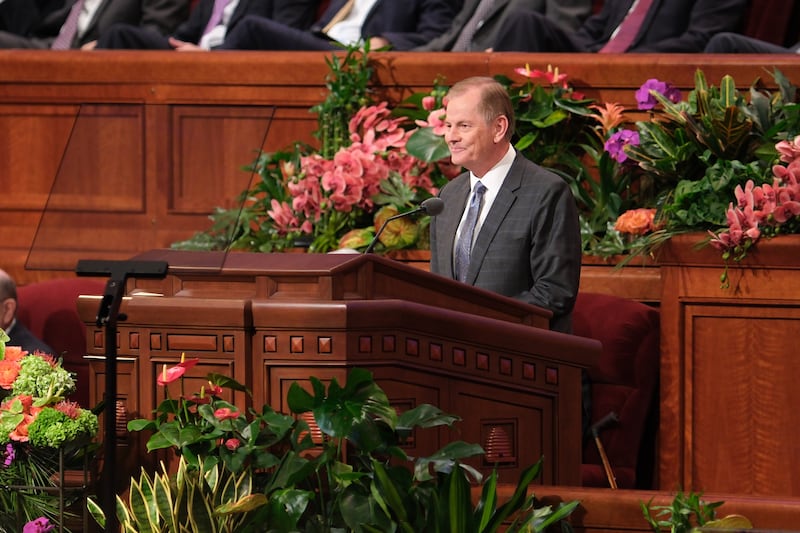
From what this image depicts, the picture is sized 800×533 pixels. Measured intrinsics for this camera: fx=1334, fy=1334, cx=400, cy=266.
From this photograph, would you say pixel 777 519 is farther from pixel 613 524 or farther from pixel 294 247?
pixel 294 247

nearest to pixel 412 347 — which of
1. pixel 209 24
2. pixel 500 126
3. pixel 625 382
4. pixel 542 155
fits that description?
pixel 500 126

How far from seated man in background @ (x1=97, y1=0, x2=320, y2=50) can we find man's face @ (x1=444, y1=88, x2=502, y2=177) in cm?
213

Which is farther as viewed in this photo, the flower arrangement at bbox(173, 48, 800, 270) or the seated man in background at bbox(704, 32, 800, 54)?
the seated man in background at bbox(704, 32, 800, 54)

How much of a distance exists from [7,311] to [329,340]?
5.37ft

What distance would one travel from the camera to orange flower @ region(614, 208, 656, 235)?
12.4ft

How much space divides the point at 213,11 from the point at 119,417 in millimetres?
3243

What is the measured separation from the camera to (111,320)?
2162 mm

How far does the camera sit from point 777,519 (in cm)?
243

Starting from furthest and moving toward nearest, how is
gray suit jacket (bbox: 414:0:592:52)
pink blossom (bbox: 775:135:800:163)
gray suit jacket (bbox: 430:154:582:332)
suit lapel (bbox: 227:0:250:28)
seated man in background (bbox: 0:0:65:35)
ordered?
seated man in background (bbox: 0:0:65:35), suit lapel (bbox: 227:0:250:28), gray suit jacket (bbox: 414:0:592:52), pink blossom (bbox: 775:135:800:163), gray suit jacket (bbox: 430:154:582:332)

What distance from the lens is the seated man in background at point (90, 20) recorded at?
543 centimetres

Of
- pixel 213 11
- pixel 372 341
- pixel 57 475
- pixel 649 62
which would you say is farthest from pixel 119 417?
pixel 213 11

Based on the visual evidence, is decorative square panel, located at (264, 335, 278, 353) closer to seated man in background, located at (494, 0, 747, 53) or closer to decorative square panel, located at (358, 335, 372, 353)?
decorative square panel, located at (358, 335, 372, 353)

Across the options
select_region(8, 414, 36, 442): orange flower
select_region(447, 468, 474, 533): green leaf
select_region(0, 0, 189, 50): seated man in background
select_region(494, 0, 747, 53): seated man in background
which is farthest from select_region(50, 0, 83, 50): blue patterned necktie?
select_region(447, 468, 474, 533): green leaf

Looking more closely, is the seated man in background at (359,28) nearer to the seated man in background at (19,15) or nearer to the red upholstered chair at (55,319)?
the seated man in background at (19,15)
